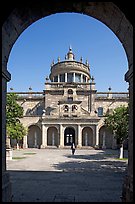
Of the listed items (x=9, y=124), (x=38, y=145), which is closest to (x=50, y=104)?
(x=38, y=145)

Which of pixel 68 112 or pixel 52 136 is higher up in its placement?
pixel 68 112

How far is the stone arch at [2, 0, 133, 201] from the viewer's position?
209 inches

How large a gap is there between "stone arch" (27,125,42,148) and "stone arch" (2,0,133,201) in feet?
122

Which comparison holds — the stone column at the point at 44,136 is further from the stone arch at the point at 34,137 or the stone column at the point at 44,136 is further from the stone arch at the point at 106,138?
the stone arch at the point at 106,138

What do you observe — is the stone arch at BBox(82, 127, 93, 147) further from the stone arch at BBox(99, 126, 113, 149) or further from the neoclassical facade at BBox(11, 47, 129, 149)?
the stone arch at BBox(99, 126, 113, 149)

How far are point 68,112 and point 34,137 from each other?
30.3ft

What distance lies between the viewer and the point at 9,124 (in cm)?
2245

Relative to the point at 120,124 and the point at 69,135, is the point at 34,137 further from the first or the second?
the point at 120,124

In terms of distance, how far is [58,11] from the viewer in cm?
603

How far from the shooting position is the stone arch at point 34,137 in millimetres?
42125

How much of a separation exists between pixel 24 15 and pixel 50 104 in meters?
38.3

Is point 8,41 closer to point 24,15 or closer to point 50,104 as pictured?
point 24,15

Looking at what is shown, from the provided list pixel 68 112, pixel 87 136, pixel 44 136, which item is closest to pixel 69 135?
pixel 87 136

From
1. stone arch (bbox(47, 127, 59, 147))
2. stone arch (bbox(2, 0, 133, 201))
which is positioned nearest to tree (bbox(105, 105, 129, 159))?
stone arch (bbox(2, 0, 133, 201))
